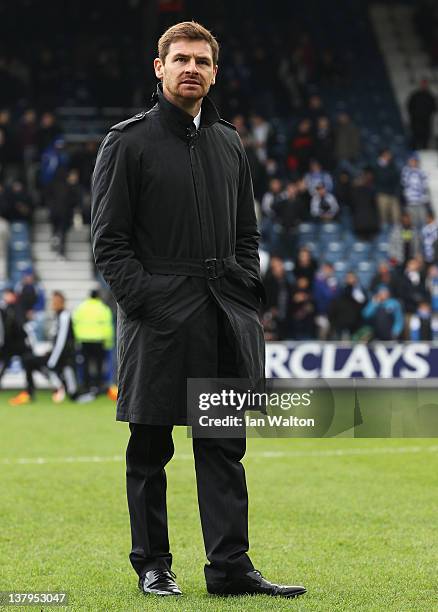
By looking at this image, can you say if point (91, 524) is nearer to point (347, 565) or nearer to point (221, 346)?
point (347, 565)

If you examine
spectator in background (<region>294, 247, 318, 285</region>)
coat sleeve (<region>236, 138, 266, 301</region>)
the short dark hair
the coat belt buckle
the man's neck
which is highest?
the short dark hair

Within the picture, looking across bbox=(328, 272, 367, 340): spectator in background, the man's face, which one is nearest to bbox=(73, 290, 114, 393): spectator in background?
bbox=(328, 272, 367, 340): spectator in background

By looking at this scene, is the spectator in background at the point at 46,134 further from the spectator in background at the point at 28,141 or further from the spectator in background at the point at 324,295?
the spectator in background at the point at 324,295

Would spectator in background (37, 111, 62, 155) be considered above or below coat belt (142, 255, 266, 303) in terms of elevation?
above

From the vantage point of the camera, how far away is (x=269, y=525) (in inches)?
286

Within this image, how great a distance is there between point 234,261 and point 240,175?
0.40 meters

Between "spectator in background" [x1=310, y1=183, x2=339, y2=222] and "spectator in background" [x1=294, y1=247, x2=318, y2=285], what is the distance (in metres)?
2.49

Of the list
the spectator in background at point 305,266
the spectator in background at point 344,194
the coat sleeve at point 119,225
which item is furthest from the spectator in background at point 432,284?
the coat sleeve at point 119,225

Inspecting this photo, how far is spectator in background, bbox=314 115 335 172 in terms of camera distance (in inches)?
1041

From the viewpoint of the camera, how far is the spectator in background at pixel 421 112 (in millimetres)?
28734

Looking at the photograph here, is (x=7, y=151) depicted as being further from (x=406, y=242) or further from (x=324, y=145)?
(x=406, y=242)

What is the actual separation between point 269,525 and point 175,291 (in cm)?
268

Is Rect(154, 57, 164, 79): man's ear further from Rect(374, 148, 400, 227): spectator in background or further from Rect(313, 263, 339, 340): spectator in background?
Rect(374, 148, 400, 227): spectator in background

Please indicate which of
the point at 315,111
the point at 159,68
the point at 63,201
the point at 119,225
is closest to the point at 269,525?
the point at 119,225
